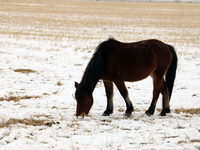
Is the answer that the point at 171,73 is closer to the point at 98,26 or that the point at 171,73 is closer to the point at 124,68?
the point at 124,68

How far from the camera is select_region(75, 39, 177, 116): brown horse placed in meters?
5.48

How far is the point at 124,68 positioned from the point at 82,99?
1.20 metres

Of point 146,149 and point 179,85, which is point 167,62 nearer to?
point 146,149

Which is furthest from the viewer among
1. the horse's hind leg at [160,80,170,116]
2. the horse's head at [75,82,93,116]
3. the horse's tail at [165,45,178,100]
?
the horse's tail at [165,45,178,100]

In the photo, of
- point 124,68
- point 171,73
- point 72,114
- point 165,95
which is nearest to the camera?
point 124,68

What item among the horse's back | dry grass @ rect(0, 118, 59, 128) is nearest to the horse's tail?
the horse's back

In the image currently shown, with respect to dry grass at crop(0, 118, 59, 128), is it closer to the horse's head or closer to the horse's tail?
the horse's head

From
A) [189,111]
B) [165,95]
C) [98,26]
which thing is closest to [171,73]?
[165,95]

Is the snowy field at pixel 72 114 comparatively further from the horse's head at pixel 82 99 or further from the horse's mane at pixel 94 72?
the horse's mane at pixel 94 72

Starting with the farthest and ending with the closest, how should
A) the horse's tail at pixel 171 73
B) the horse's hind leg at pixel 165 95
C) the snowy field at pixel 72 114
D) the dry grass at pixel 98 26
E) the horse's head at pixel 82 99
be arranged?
the dry grass at pixel 98 26, the horse's tail at pixel 171 73, the horse's hind leg at pixel 165 95, the horse's head at pixel 82 99, the snowy field at pixel 72 114

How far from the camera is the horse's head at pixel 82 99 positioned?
541 cm

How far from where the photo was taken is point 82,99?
543 centimetres

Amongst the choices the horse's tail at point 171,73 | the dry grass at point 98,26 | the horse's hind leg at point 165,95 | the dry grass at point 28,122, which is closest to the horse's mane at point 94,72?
the dry grass at point 28,122

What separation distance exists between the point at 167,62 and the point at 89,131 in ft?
8.38
